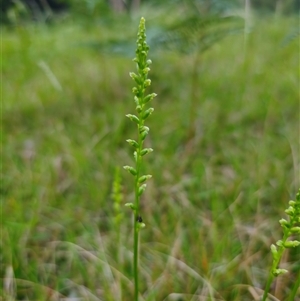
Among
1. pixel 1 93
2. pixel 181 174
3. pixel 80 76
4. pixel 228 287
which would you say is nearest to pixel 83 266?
pixel 228 287

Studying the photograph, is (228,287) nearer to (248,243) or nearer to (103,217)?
(248,243)

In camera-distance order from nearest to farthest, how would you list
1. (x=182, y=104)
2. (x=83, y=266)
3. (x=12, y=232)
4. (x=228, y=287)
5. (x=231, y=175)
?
(x=228, y=287), (x=83, y=266), (x=12, y=232), (x=231, y=175), (x=182, y=104)

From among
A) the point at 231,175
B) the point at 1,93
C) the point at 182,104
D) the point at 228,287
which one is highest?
the point at 1,93

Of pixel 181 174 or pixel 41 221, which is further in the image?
pixel 181 174

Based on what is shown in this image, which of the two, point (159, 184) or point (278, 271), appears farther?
point (159, 184)

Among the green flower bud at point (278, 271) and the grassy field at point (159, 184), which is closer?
the green flower bud at point (278, 271)

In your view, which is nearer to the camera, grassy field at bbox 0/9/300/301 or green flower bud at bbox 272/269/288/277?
green flower bud at bbox 272/269/288/277

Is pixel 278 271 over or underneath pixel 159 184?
over

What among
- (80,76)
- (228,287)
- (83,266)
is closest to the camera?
(228,287)
